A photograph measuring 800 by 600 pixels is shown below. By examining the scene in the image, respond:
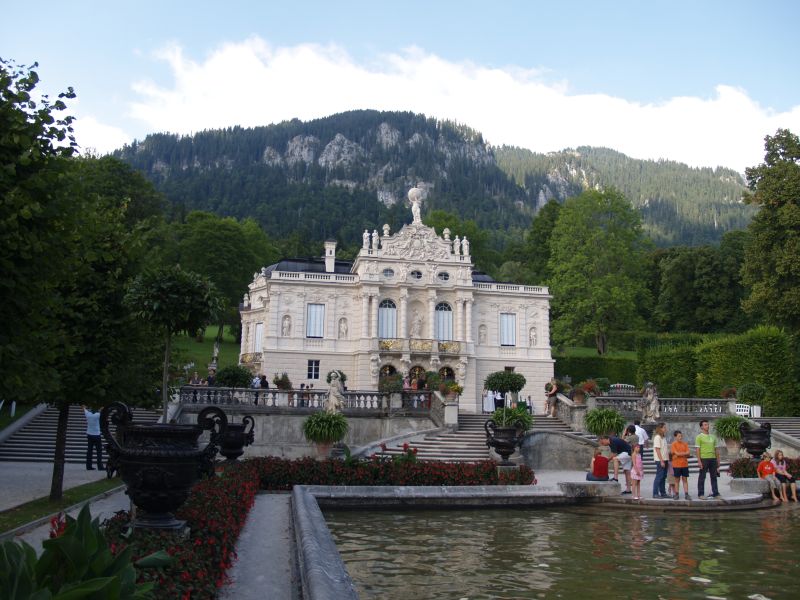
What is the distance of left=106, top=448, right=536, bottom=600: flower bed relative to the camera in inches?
233

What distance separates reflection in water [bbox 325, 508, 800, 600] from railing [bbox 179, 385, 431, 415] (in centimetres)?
1223

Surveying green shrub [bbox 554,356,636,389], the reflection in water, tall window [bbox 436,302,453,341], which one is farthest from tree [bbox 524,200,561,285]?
the reflection in water

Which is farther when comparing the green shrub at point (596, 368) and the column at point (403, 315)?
the green shrub at point (596, 368)

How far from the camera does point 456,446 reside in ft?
82.6

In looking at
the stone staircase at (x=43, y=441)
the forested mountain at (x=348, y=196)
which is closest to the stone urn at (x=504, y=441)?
the stone staircase at (x=43, y=441)

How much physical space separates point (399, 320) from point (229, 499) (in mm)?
31860

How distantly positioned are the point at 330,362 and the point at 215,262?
25.2m

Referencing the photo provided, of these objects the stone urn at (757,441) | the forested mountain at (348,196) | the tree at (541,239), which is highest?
the forested mountain at (348,196)

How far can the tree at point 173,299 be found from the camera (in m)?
10.9

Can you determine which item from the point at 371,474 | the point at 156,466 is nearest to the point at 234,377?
the point at 371,474

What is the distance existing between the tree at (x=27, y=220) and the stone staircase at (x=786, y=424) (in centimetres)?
2907

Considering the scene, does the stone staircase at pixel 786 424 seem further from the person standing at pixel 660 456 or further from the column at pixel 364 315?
the column at pixel 364 315

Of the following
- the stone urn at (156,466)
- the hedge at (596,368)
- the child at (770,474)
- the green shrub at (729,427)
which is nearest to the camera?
the stone urn at (156,466)

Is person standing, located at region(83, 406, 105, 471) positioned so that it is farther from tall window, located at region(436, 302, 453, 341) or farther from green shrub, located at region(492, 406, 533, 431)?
tall window, located at region(436, 302, 453, 341)
